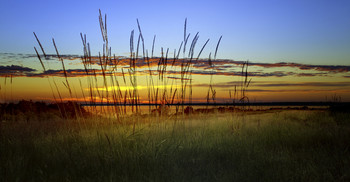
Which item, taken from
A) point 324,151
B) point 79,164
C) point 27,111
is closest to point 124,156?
point 79,164

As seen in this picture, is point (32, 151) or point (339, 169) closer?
point (339, 169)

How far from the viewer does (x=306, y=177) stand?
255 cm

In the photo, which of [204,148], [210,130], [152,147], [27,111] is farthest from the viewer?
[27,111]

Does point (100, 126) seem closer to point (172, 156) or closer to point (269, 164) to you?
point (172, 156)

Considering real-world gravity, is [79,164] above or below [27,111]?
above

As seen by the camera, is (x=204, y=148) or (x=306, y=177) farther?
(x=204, y=148)

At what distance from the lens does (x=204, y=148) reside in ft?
11.3

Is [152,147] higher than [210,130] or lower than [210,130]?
higher

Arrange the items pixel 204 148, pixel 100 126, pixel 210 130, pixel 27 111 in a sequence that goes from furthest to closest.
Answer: pixel 27 111 → pixel 210 130 → pixel 100 126 → pixel 204 148

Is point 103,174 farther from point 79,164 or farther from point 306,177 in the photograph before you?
point 306,177

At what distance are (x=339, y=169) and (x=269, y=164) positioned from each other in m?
0.68

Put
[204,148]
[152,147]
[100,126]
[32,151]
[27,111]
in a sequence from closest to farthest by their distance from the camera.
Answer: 1. [152,147]
2. [32,151]
3. [204,148]
4. [100,126]
5. [27,111]

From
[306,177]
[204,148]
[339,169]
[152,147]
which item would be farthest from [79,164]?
[339,169]

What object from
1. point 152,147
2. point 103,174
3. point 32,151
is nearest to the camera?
point 103,174
